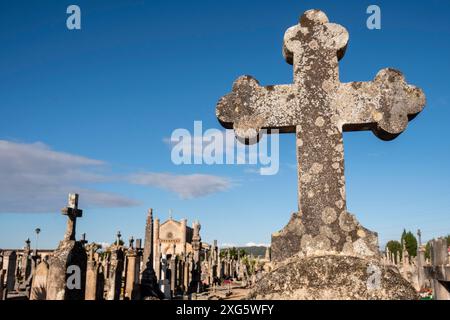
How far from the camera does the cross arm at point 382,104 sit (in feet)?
11.5

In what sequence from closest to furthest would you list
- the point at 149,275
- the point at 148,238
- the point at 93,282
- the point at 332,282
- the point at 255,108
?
1. the point at 332,282
2. the point at 255,108
3. the point at 93,282
4. the point at 149,275
5. the point at 148,238

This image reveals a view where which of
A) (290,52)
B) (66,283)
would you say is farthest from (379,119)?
(66,283)

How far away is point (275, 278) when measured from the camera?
3.09 m

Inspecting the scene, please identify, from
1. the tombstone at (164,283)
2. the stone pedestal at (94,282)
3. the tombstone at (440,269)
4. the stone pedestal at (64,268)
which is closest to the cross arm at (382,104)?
the tombstone at (440,269)

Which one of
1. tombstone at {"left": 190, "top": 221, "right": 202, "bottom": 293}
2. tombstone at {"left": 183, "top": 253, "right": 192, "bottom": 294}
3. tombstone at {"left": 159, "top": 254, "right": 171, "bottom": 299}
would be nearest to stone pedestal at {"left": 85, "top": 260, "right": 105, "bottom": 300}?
tombstone at {"left": 159, "top": 254, "right": 171, "bottom": 299}

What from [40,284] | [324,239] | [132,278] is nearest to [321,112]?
[324,239]

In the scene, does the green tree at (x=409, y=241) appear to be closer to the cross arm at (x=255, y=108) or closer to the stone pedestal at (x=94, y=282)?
the stone pedestal at (x=94, y=282)

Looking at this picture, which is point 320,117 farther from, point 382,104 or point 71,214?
point 71,214

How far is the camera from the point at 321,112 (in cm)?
363

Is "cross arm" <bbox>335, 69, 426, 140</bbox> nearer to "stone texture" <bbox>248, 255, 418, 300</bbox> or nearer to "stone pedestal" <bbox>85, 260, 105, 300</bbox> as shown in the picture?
"stone texture" <bbox>248, 255, 418, 300</bbox>

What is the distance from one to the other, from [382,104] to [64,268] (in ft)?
29.1

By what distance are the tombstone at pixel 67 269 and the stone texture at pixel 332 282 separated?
7.93 metres

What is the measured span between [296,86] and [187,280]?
99.4 ft
